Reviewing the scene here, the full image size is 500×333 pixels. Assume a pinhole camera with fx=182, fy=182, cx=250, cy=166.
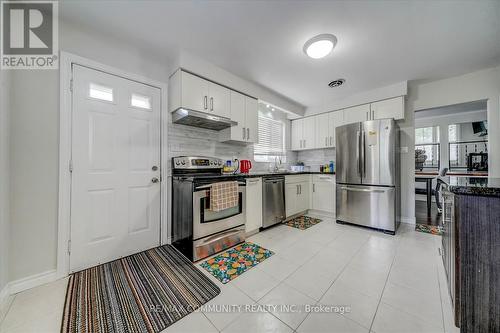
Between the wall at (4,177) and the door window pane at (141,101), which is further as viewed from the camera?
the door window pane at (141,101)

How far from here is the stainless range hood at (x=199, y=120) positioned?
2.39 metres

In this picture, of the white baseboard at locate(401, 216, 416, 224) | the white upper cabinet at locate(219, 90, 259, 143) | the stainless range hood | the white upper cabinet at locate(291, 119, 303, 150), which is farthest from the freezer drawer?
the stainless range hood

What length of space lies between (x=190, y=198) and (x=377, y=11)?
2.66m

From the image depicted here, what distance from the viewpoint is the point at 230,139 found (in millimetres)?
2969

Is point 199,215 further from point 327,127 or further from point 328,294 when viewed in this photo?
point 327,127

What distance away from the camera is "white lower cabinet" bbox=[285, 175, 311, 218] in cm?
339

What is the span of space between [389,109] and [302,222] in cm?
256

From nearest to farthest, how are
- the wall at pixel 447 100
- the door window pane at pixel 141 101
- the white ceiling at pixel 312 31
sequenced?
the white ceiling at pixel 312 31 → the door window pane at pixel 141 101 → the wall at pixel 447 100

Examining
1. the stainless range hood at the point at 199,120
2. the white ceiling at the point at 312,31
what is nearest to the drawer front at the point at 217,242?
the stainless range hood at the point at 199,120

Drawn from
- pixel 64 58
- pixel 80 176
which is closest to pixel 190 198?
pixel 80 176

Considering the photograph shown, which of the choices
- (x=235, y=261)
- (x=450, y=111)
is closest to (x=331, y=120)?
(x=235, y=261)

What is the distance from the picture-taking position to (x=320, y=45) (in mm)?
2111

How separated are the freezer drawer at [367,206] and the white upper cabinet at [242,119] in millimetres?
1909

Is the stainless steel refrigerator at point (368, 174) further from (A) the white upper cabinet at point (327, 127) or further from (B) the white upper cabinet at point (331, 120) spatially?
(A) the white upper cabinet at point (327, 127)
